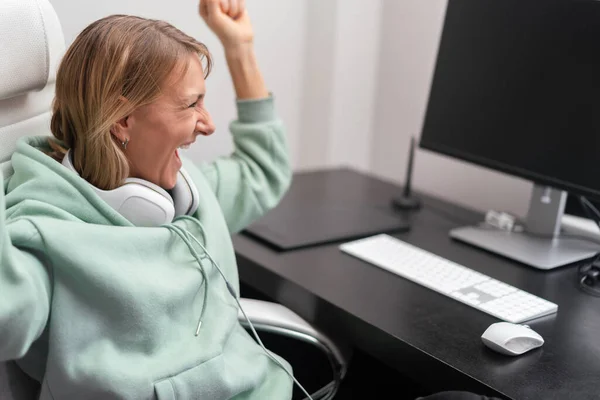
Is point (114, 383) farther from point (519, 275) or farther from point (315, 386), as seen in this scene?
point (519, 275)

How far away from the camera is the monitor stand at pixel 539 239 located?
1555 millimetres

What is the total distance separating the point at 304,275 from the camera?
144 centimetres

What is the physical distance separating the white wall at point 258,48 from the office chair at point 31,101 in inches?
21.1

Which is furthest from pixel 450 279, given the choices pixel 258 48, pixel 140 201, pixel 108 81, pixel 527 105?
pixel 258 48

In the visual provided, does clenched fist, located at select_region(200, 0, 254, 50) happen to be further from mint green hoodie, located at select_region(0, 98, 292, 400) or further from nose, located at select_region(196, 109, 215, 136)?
mint green hoodie, located at select_region(0, 98, 292, 400)

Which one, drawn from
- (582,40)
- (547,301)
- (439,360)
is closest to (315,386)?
(439,360)

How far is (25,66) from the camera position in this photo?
3.76 ft

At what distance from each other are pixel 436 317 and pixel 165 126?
564 mm

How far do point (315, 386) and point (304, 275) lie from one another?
0.21 meters

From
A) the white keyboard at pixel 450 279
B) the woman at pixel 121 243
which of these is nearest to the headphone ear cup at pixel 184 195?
the woman at pixel 121 243

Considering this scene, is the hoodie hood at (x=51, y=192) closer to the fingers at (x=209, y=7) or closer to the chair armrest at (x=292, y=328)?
Answer: the chair armrest at (x=292, y=328)

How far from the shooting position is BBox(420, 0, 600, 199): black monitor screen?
1443 mm

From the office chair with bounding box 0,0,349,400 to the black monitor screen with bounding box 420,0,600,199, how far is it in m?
0.57

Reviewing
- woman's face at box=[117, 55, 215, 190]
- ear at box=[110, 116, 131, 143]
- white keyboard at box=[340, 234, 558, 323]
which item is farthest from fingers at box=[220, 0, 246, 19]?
white keyboard at box=[340, 234, 558, 323]
